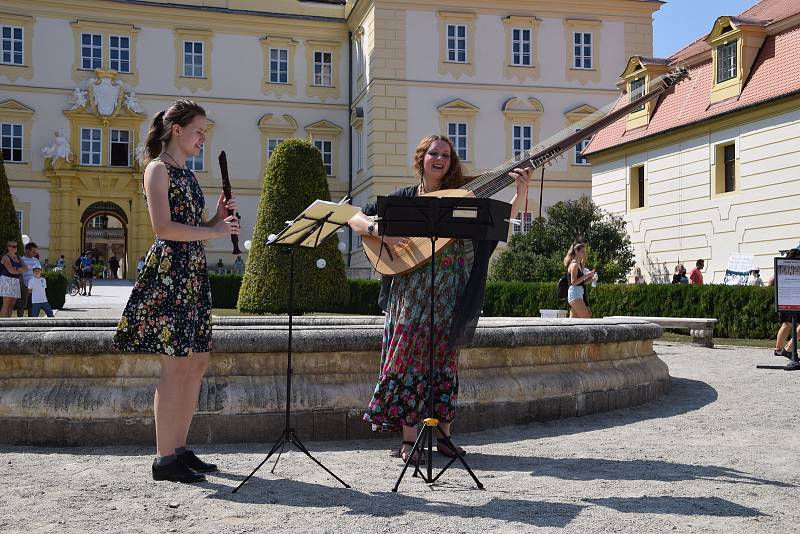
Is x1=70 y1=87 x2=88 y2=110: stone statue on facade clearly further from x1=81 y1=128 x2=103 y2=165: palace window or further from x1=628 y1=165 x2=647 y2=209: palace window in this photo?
x1=628 y1=165 x2=647 y2=209: palace window

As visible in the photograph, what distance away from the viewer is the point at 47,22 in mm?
37875

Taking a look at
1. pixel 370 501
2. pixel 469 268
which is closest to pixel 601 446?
pixel 469 268

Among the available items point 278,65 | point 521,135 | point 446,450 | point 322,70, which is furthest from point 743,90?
point 278,65

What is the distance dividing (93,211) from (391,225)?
36.8 meters

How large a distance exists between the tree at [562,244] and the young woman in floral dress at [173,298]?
2045cm

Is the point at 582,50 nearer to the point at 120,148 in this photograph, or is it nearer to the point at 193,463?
the point at 120,148

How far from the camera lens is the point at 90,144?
38.7 meters

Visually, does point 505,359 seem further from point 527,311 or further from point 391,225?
point 527,311

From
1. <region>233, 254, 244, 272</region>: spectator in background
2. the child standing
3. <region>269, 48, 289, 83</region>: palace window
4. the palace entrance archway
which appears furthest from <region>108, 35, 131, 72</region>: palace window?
the child standing

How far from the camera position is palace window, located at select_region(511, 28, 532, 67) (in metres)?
37.9

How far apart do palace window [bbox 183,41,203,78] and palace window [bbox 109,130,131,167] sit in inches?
139

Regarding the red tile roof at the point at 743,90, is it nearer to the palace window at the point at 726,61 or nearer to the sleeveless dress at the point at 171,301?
the palace window at the point at 726,61

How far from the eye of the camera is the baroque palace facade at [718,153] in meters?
21.0

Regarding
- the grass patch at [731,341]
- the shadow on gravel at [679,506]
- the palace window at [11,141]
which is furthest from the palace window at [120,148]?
the shadow on gravel at [679,506]
